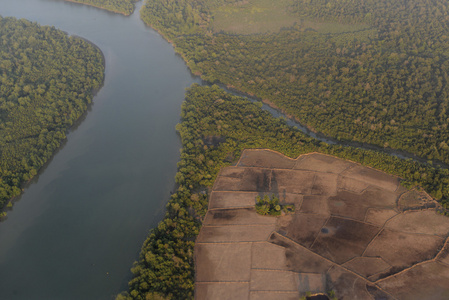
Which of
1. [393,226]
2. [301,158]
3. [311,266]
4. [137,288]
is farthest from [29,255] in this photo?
[393,226]

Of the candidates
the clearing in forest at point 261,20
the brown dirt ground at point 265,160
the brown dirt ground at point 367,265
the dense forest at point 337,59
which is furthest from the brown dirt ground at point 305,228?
the clearing in forest at point 261,20

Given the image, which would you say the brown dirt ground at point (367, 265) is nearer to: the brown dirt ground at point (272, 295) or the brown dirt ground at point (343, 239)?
the brown dirt ground at point (343, 239)

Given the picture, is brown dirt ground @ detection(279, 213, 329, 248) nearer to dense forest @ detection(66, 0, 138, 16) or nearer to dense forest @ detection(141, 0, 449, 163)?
dense forest @ detection(141, 0, 449, 163)

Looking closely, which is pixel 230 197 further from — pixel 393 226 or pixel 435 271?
pixel 435 271

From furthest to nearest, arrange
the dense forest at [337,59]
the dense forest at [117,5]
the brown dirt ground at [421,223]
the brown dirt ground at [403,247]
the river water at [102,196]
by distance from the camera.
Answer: the dense forest at [117,5]
the dense forest at [337,59]
the brown dirt ground at [421,223]
the brown dirt ground at [403,247]
the river water at [102,196]

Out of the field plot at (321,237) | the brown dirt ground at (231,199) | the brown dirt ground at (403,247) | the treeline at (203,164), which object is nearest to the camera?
the treeline at (203,164)

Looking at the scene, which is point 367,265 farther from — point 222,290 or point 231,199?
point 231,199

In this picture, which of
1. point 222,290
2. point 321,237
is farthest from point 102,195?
point 321,237
